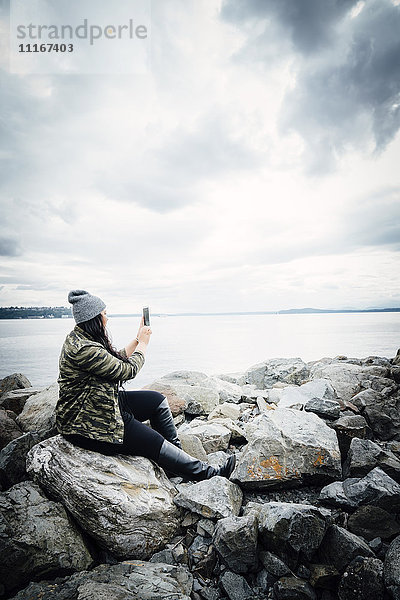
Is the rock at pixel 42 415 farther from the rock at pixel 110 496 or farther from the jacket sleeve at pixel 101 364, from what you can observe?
the jacket sleeve at pixel 101 364

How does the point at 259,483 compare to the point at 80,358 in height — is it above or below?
below

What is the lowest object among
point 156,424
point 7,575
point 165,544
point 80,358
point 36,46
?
point 165,544

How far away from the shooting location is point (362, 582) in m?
2.53

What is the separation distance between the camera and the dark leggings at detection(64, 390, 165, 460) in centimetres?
350

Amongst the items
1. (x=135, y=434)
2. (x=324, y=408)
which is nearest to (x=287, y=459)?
(x=324, y=408)

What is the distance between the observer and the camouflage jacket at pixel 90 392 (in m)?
3.32

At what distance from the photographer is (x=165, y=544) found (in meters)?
3.25

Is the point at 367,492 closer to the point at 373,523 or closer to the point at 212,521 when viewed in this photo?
the point at 373,523

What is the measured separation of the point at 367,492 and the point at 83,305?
3.66m

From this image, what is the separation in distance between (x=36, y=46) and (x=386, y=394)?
35.5 ft

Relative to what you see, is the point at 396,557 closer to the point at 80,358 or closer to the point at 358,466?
the point at 358,466

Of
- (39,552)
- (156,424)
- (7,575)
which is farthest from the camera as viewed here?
(156,424)

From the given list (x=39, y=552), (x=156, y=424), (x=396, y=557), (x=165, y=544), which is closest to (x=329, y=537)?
(x=396, y=557)

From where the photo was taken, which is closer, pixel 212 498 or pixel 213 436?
pixel 212 498
